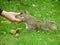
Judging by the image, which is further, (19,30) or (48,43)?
(19,30)

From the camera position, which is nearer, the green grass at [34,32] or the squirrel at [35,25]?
the green grass at [34,32]

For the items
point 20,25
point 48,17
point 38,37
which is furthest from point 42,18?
point 38,37

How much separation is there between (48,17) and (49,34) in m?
1.29

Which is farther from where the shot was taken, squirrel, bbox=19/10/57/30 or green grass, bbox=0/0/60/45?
squirrel, bbox=19/10/57/30

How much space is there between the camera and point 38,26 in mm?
5664

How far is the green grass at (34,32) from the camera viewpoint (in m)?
5.08

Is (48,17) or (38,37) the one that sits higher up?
(38,37)

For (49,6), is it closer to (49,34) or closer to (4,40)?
(49,34)

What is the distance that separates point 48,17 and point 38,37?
153 centimetres

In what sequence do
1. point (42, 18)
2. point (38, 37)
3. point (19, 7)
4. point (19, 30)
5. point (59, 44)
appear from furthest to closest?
point (19, 7) < point (42, 18) < point (19, 30) < point (38, 37) < point (59, 44)

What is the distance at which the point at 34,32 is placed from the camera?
554 cm

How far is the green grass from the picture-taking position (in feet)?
16.7

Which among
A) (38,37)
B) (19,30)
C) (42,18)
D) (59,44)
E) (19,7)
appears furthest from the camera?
(19,7)

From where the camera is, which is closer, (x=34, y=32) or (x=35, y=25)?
(x=34, y=32)
